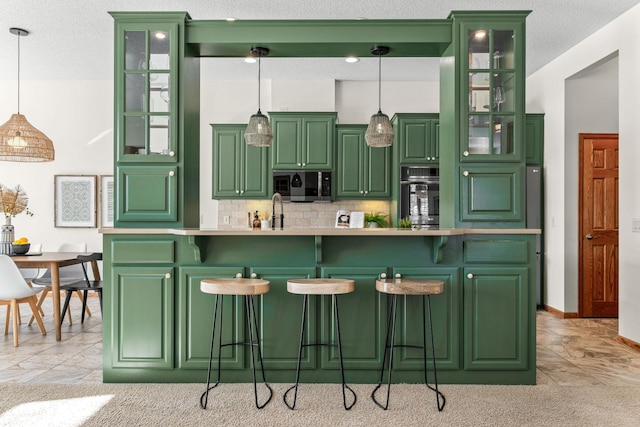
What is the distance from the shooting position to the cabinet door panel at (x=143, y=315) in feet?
10.3

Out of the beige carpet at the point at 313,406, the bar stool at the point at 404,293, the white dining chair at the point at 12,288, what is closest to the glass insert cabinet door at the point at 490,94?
the bar stool at the point at 404,293

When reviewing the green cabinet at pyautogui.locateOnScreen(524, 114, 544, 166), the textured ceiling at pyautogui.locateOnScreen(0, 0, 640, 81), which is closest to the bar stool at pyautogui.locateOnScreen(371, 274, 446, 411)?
the textured ceiling at pyautogui.locateOnScreen(0, 0, 640, 81)

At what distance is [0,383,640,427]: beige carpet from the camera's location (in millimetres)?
2594

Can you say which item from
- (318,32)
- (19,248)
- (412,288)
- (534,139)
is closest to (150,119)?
(318,32)

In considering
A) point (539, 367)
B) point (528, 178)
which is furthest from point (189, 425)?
point (528, 178)

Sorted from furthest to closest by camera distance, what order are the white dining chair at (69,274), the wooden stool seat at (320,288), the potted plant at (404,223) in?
the potted plant at (404,223)
the white dining chair at (69,274)
the wooden stool seat at (320,288)

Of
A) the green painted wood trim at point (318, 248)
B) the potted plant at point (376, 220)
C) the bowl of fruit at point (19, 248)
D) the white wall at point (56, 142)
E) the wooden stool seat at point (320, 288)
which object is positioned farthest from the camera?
the white wall at point (56, 142)

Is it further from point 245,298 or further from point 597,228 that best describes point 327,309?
point 597,228

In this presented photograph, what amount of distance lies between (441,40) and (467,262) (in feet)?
5.05

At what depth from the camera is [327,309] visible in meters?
3.13

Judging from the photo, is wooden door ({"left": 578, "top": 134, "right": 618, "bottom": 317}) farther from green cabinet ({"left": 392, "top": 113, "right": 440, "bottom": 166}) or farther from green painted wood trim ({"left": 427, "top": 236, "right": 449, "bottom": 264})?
green painted wood trim ({"left": 427, "top": 236, "right": 449, "bottom": 264})

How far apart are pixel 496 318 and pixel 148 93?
2.80m

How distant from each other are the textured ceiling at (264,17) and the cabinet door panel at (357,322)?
8.07 ft

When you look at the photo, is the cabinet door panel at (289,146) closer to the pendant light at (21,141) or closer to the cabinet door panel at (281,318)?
the pendant light at (21,141)
